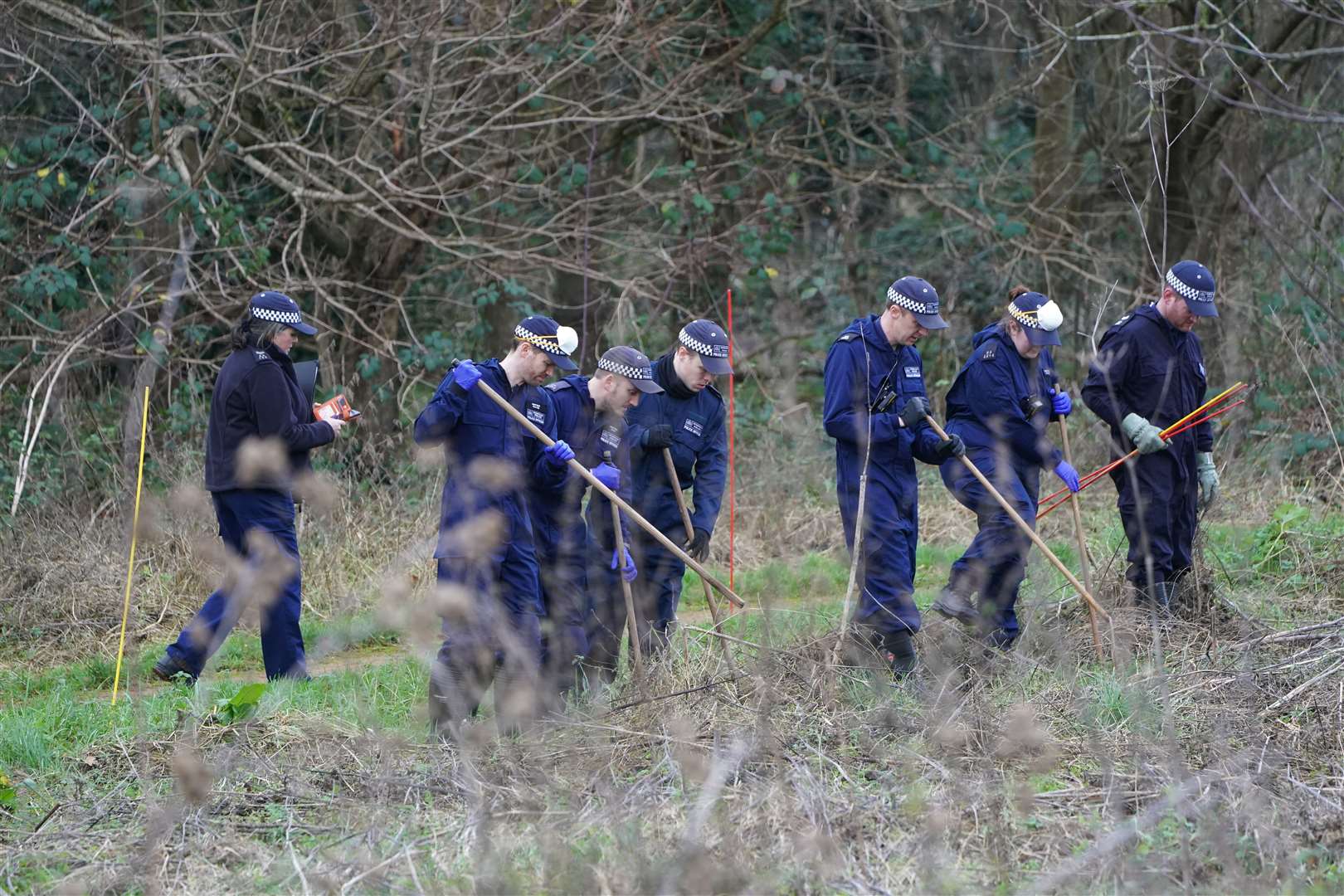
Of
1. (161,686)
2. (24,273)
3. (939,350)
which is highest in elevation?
(24,273)

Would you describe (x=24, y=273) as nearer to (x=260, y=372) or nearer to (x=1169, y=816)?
(x=260, y=372)

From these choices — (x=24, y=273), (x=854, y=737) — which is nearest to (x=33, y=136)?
(x=24, y=273)

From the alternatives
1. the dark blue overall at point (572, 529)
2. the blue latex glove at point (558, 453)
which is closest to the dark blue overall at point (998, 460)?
the dark blue overall at point (572, 529)

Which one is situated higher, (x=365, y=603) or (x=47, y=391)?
(x=47, y=391)

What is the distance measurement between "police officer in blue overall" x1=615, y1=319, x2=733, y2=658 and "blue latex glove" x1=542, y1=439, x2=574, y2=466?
0.64 m

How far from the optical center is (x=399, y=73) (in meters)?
11.1

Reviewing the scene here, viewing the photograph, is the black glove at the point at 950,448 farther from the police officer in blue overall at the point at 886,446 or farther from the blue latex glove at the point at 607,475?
the blue latex glove at the point at 607,475

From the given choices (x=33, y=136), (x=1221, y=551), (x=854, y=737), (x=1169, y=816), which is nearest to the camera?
(x=1169, y=816)

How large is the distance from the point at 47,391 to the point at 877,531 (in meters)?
5.89

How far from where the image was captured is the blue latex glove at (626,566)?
6.80 meters

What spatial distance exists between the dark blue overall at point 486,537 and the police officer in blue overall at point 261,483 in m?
1.15

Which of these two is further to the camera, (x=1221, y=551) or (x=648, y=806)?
(x=1221, y=551)

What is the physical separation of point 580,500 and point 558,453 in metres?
0.46

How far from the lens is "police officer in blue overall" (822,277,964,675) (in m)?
6.98
